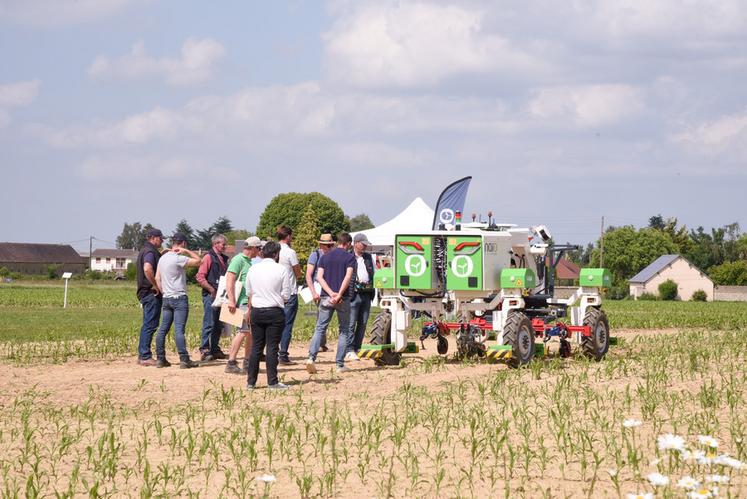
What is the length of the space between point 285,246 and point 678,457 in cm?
821

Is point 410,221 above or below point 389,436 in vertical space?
above

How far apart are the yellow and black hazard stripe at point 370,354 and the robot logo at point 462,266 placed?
60.6 inches

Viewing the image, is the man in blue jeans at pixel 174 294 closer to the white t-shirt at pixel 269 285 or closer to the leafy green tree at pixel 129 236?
the white t-shirt at pixel 269 285

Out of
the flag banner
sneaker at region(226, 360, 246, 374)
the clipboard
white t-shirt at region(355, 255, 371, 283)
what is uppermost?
the flag banner

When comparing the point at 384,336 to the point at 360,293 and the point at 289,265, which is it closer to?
the point at 360,293

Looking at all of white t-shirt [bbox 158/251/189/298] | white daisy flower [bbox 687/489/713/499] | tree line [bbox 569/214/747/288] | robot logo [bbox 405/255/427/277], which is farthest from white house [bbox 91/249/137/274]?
white daisy flower [bbox 687/489/713/499]

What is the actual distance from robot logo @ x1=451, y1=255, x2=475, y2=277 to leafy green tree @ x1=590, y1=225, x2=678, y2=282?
9257 cm

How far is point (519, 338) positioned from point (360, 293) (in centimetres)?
266

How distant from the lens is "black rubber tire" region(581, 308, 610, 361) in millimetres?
15391

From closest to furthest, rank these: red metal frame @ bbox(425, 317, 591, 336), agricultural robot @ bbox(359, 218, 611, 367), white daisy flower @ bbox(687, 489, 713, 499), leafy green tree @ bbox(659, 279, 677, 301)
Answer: white daisy flower @ bbox(687, 489, 713, 499) → agricultural robot @ bbox(359, 218, 611, 367) → red metal frame @ bbox(425, 317, 591, 336) → leafy green tree @ bbox(659, 279, 677, 301)

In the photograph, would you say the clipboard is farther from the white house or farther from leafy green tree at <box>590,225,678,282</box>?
the white house

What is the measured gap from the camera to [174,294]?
1398cm

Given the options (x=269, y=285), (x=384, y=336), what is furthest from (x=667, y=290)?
(x=269, y=285)

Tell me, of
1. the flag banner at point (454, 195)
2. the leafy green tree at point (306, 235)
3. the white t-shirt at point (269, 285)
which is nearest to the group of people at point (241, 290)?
the white t-shirt at point (269, 285)
